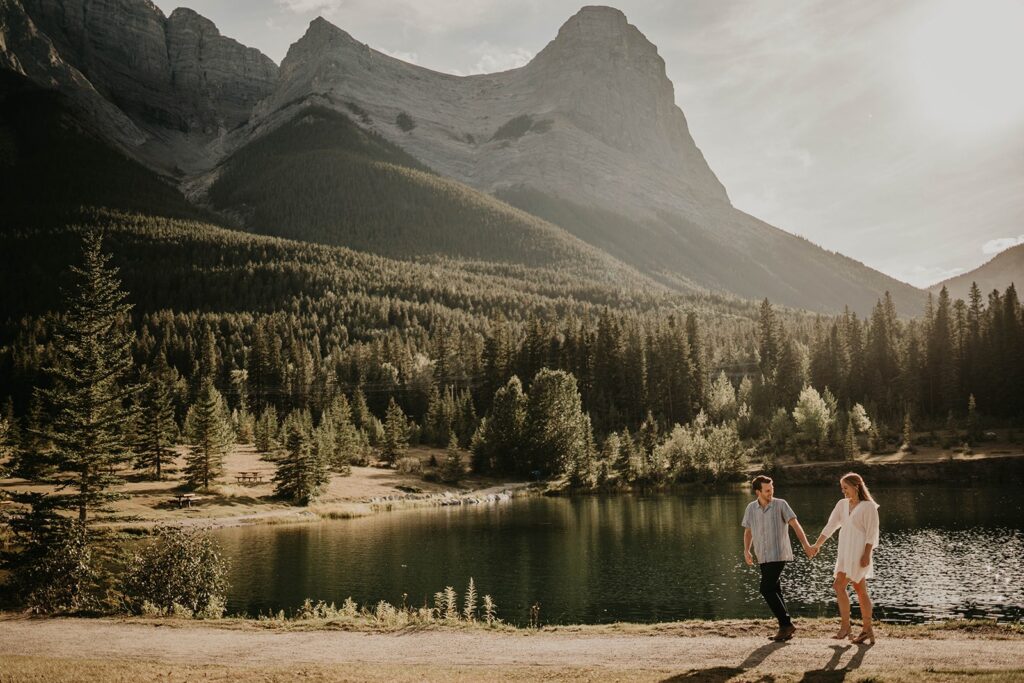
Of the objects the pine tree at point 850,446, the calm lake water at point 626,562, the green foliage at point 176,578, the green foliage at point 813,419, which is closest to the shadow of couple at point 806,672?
the calm lake water at point 626,562

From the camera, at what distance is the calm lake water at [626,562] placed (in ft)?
119

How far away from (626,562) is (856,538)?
33.8m

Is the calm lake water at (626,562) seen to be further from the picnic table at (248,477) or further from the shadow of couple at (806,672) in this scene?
the picnic table at (248,477)

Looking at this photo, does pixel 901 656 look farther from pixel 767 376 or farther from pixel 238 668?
pixel 767 376

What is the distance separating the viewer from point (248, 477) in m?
92.5

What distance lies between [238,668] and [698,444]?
9841 centimetres

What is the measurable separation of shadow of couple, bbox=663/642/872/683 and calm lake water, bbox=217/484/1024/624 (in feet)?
52.8

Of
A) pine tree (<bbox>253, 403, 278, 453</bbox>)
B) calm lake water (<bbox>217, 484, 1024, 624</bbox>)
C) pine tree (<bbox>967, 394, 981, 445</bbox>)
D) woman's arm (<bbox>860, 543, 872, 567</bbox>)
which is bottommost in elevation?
calm lake water (<bbox>217, 484, 1024, 624</bbox>)

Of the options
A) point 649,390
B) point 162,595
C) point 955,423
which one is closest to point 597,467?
point 649,390

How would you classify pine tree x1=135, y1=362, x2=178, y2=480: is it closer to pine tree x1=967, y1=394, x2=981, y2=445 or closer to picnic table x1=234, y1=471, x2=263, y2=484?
picnic table x1=234, y1=471, x2=263, y2=484

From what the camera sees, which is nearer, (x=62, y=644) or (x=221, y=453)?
(x=62, y=644)

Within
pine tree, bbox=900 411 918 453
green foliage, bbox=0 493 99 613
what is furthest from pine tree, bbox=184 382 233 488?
pine tree, bbox=900 411 918 453

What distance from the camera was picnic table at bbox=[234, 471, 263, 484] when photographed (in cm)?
9175

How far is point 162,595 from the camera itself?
30.7 metres
